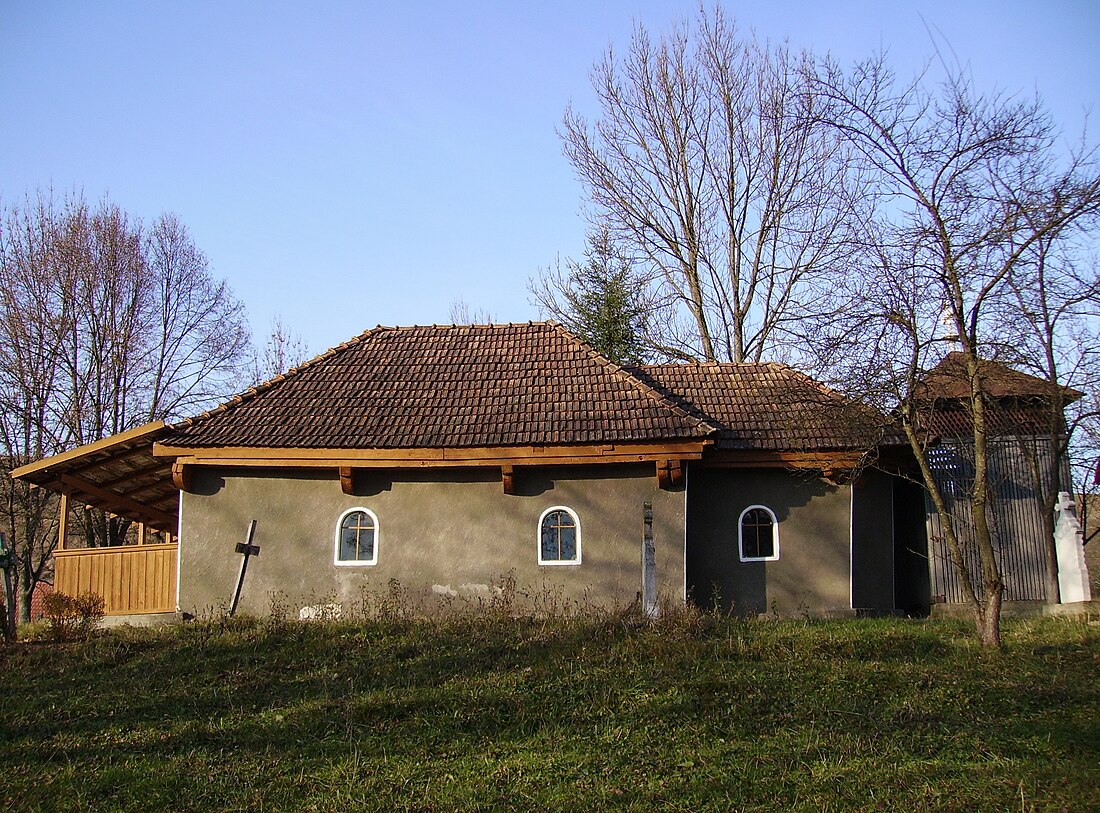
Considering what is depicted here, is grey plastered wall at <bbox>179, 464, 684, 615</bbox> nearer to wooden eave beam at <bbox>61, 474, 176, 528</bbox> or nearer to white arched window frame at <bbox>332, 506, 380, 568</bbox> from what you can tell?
white arched window frame at <bbox>332, 506, 380, 568</bbox>

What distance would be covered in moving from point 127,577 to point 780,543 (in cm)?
1080

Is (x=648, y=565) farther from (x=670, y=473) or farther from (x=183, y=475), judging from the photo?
(x=183, y=475)

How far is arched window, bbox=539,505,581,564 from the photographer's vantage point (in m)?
15.6

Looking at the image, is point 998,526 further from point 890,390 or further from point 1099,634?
point 890,390

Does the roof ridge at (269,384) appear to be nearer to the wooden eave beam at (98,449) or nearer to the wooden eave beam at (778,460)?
the wooden eave beam at (98,449)

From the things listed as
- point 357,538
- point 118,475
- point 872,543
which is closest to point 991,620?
point 872,543

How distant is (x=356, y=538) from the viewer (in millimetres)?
15859

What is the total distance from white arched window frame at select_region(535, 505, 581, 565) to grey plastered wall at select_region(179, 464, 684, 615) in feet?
0.28

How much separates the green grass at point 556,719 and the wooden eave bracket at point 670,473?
7.88 feet

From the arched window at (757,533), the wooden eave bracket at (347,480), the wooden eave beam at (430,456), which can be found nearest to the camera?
the wooden eave beam at (430,456)

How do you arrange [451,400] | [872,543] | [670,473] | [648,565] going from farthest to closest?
[451,400] < [872,543] < [670,473] < [648,565]

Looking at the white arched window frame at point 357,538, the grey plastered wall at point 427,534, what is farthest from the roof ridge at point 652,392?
the white arched window frame at point 357,538

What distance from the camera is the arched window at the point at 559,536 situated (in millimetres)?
15562

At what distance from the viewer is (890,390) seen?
13.3m
